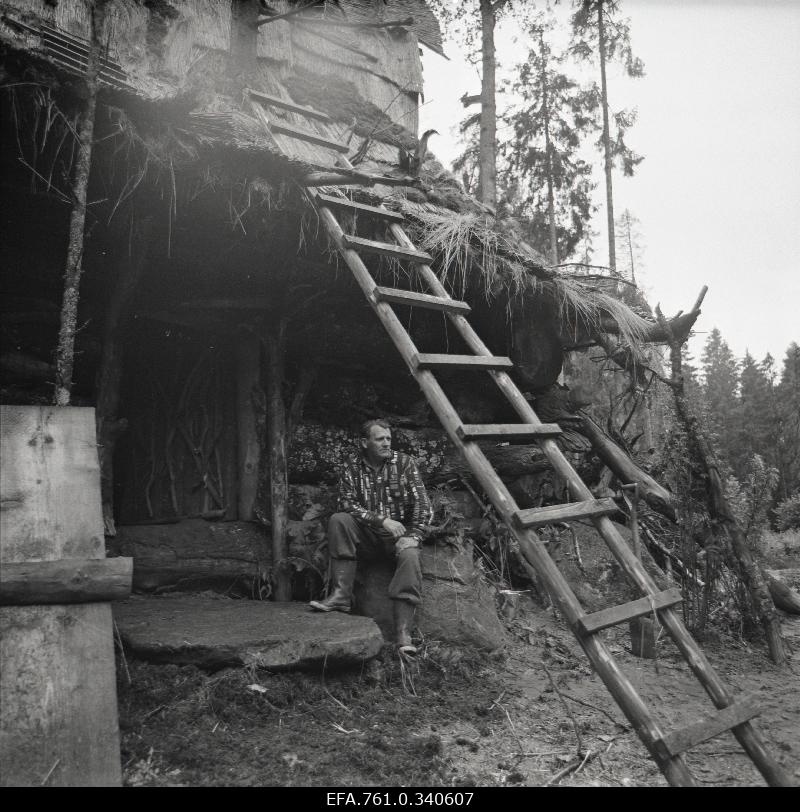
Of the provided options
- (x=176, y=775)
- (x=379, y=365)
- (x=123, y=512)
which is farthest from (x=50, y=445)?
(x=379, y=365)

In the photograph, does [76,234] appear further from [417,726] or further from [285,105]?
A: [285,105]

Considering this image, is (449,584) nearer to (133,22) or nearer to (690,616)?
(690,616)

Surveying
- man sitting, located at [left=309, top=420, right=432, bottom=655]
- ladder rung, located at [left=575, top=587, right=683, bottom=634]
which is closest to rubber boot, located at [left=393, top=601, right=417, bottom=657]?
man sitting, located at [left=309, top=420, right=432, bottom=655]

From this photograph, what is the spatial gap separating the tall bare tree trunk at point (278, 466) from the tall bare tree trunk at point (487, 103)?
5088 millimetres

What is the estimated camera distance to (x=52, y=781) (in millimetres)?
2164

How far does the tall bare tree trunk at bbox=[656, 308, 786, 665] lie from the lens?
4340mm

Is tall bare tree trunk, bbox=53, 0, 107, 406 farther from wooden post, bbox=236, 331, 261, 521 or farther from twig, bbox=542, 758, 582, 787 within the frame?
twig, bbox=542, 758, 582, 787

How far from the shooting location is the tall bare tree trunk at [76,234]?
9.61ft

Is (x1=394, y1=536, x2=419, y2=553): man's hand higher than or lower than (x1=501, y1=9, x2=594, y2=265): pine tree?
lower

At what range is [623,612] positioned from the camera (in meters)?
2.50

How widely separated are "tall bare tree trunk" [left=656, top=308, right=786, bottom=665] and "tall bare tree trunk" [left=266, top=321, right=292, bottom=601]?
3118 mm

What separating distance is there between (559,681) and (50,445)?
3.08m

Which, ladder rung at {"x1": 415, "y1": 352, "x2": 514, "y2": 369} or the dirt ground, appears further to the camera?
ladder rung at {"x1": 415, "y1": 352, "x2": 514, "y2": 369}

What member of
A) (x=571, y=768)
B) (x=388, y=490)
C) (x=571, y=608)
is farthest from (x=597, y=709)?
(x=388, y=490)
